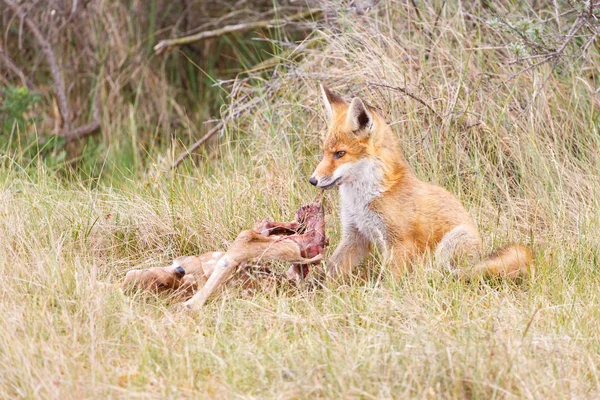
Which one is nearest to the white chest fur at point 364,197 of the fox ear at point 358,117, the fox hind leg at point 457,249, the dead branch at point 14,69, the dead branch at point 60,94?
the fox ear at point 358,117

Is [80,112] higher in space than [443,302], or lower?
lower

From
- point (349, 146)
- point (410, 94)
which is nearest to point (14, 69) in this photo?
point (410, 94)

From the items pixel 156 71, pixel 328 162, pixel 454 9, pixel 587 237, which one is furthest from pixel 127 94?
pixel 587 237

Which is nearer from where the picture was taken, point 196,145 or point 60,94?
point 196,145

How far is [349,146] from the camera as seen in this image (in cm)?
492

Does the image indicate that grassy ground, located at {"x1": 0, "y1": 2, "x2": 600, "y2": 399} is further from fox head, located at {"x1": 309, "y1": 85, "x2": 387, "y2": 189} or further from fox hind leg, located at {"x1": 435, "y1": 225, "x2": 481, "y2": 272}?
fox head, located at {"x1": 309, "y1": 85, "x2": 387, "y2": 189}

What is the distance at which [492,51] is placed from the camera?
6.63m

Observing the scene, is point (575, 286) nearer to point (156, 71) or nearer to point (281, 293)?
Answer: point (281, 293)

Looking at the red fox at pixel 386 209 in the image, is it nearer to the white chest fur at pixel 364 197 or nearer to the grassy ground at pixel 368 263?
the white chest fur at pixel 364 197

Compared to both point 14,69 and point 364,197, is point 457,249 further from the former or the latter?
point 14,69

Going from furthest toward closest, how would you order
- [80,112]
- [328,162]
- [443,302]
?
[80,112]
[328,162]
[443,302]

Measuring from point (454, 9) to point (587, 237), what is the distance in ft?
8.90

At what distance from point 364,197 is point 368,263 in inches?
17.5

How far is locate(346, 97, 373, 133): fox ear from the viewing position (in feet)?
15.8
